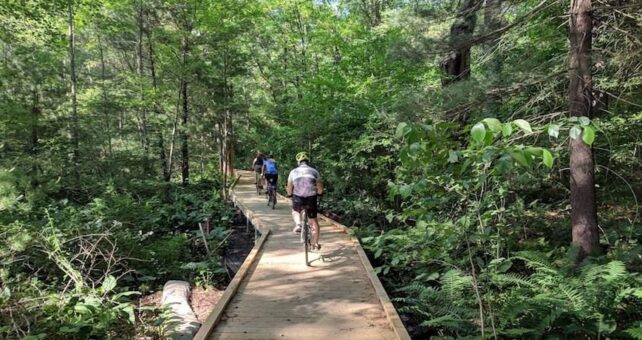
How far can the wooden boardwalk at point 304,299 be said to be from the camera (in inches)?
188

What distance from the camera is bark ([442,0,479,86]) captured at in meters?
6.94

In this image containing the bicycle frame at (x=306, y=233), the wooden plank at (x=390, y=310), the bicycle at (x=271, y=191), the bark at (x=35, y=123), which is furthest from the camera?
the bicycle at (x=271, y=191)

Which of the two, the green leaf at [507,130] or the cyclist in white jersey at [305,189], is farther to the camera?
the cyclist in white jersey at [305,189]

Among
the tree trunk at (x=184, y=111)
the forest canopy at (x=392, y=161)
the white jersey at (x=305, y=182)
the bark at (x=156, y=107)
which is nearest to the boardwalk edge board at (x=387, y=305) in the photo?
the forest canopy at (x=392, y=161)

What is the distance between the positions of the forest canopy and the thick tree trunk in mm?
26

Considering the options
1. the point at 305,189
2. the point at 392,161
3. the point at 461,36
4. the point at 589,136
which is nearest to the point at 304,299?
the point at 305,189

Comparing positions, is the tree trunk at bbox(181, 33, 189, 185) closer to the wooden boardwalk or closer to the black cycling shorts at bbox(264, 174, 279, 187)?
the black cycling shorts at bbox(264, 174, 279, 187)

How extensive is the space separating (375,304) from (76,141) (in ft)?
42.1

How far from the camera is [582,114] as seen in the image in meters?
5.63

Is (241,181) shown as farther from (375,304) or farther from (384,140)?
(375,304)

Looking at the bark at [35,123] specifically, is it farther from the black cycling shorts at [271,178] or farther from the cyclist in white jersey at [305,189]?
the cyclist in white jersey at [305,189]

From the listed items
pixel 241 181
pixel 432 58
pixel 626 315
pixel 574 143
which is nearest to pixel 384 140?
pixel 432 58

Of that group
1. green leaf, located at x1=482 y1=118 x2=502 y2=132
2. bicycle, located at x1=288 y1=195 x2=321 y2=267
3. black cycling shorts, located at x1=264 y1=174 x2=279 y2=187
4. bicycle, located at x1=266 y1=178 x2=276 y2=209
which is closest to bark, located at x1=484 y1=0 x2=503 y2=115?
bicycle, located at x1=288 y1=195 x2=321 y2=267

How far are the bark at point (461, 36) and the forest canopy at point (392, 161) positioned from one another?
0.21 feet
